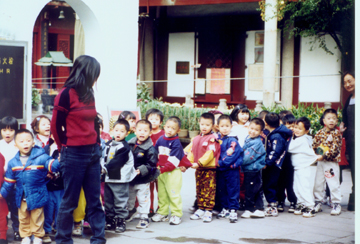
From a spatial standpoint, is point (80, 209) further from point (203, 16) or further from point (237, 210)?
point (203, 16)

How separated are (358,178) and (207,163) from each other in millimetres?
2751

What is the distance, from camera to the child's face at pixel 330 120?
6680 mm

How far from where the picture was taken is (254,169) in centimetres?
636

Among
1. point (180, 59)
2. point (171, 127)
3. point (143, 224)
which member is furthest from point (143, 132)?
point (180, 59)

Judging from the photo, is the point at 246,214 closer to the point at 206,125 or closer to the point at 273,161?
the point at 273,161

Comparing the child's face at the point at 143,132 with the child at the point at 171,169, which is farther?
the child at the point at 171,169

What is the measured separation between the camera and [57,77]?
80.1 ft

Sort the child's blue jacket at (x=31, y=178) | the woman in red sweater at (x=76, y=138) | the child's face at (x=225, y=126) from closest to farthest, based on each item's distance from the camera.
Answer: the woman in red sweater at (x=76, y=138)
the child's blue jacket at (x=31, y=178)
the child's face at (x=225, y=126)

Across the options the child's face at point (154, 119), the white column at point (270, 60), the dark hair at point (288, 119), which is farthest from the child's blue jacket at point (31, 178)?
the white column at point (270, 60)

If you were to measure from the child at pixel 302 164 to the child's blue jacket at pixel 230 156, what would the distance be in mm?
882

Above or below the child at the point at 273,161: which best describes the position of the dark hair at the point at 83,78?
above

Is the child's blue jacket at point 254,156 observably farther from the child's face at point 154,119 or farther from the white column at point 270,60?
the white column at point 270,60

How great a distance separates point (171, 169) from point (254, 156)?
1.13 m

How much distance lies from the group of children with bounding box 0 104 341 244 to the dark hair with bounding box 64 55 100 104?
0.72m
